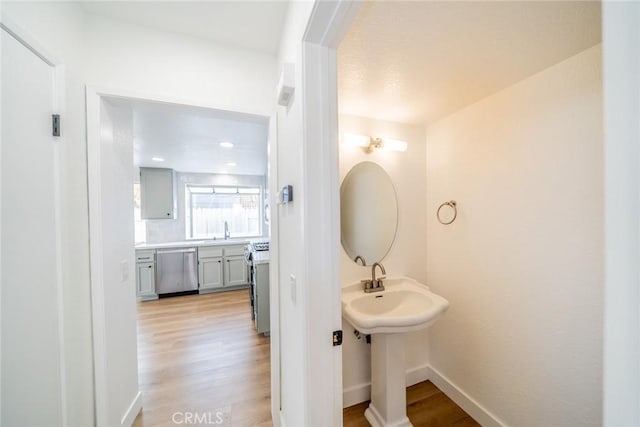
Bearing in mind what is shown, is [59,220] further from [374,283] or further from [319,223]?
[374,283]

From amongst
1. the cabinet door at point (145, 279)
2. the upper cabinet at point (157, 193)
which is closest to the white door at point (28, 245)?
the cabinet door at point (145, 279)

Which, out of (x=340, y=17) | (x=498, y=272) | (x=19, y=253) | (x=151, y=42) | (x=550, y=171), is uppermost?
(x=151, y=42)

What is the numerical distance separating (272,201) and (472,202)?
4.56 feet

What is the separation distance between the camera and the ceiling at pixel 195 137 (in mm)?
1436

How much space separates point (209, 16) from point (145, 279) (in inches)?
157

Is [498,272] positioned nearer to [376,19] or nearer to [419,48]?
[419,48]

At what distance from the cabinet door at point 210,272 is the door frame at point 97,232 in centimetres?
295

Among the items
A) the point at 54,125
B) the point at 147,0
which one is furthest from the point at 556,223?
the point at 54,125

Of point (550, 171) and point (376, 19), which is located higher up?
point (376, 19)

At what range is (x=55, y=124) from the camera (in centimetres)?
103

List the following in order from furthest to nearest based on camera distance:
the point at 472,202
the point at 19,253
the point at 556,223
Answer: the point at 472,202, the point at 556,223, the point at 19,253

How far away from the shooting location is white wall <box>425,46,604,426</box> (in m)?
1.11

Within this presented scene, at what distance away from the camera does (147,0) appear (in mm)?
1113

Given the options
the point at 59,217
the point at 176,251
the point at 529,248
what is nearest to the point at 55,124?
the point at 59,217
